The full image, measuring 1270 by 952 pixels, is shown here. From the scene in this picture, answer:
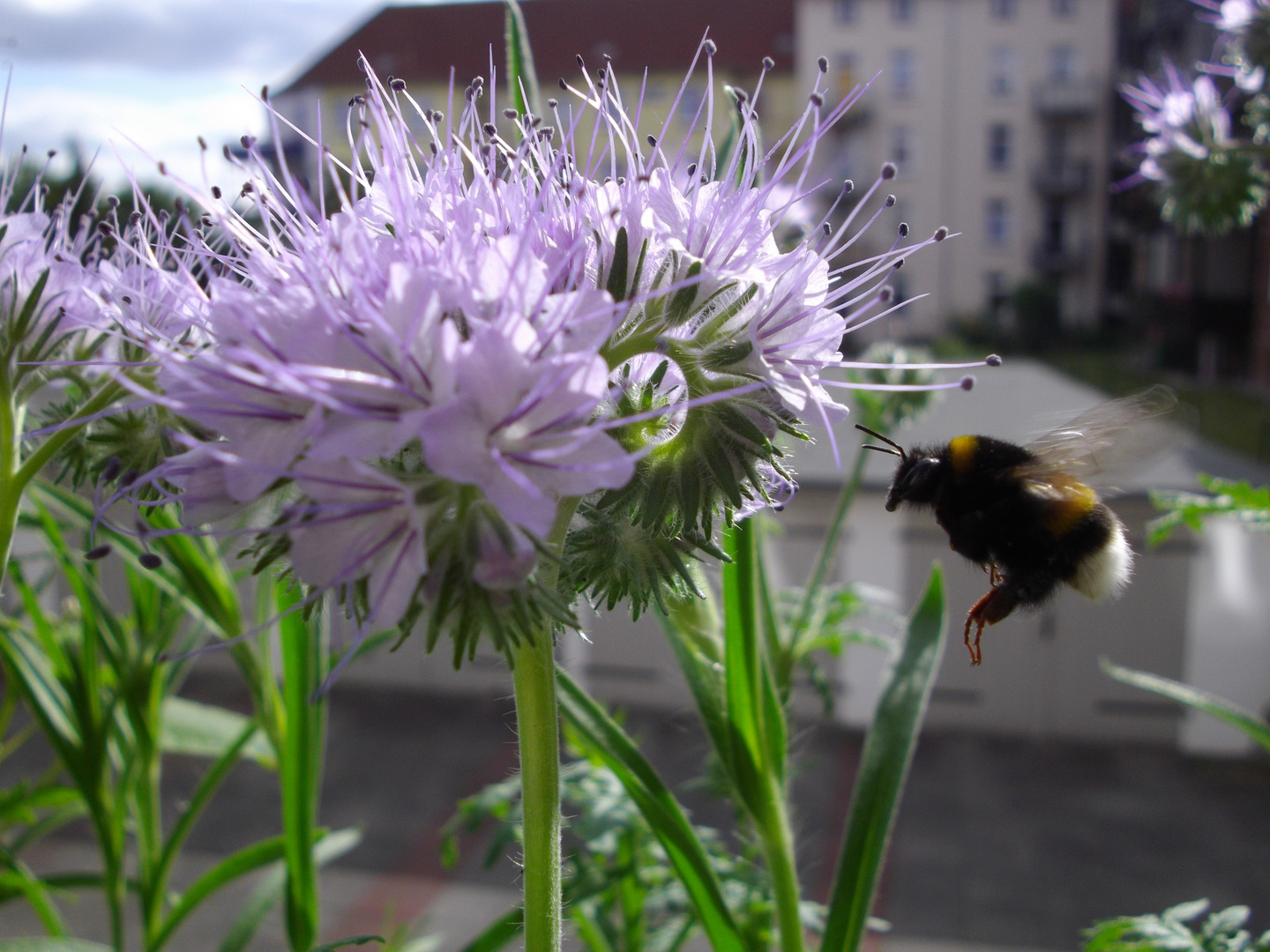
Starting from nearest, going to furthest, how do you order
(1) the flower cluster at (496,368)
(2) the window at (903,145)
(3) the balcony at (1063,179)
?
(1) the flower cluster at (496,368) < (3) the balcony at (1063,179) < (2) the window at (903,145)

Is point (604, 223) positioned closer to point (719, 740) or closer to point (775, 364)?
point (775, 364)

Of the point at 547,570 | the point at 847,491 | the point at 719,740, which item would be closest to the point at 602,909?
the point at 719,740

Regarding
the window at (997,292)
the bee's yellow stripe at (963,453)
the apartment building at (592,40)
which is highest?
the apartment building at (592,40)

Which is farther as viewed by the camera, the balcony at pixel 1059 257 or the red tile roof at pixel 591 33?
the balcony at pixel 1059 257

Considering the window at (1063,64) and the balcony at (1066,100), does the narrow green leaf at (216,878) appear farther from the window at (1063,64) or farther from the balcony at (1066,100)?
the window at (1063,64)

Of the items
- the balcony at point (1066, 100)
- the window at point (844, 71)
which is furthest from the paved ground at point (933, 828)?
the balcony at point (1066, 100)

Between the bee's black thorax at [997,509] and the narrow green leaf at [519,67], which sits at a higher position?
the narrow green leaf at [519,67]

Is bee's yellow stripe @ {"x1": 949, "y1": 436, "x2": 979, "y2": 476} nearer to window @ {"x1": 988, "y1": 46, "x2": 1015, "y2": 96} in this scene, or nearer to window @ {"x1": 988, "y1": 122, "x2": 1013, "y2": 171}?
window @ {"x1": 988, "y1": 122, "x2": 1013, "y2": 171}
